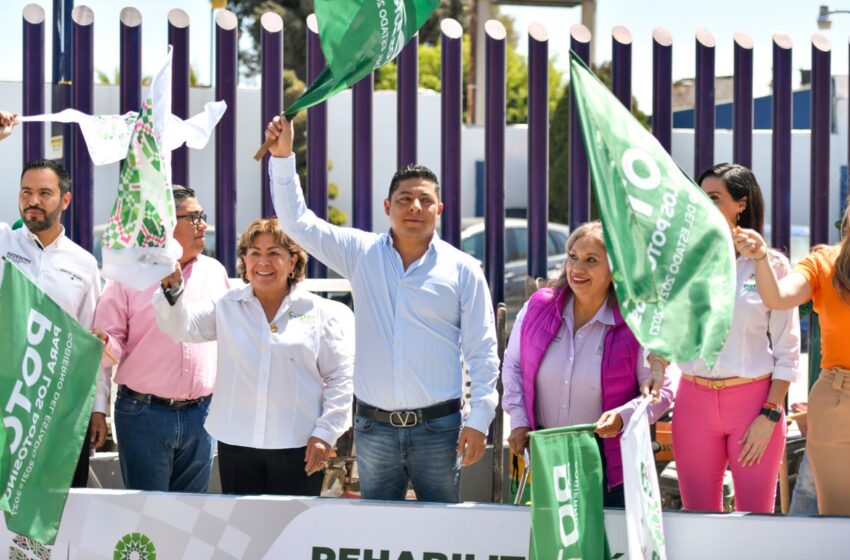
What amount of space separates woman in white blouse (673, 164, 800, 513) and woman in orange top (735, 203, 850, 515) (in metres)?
0.19

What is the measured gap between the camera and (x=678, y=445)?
4430 millimetres

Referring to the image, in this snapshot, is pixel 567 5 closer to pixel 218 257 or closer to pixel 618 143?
pixel 218 257

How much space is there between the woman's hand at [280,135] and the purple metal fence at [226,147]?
244 cm

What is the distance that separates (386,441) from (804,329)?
9.13 m

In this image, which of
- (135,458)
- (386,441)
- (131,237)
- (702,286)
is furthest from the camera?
(135,458)

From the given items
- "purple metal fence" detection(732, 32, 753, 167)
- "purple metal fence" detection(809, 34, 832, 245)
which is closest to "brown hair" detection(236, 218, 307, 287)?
"purple metal fence" detection(732, 32, 753, 167)

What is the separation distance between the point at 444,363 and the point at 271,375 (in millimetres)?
629

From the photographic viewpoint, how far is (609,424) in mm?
3889

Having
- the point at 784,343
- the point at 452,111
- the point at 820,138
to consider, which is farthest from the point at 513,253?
the point at 784,343

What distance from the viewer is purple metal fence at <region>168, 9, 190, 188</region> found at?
21.3 feet

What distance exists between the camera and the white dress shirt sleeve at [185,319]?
4180mm

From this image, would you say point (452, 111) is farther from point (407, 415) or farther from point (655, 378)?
point (655, 378)

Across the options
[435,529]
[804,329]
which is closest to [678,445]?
[435,529]

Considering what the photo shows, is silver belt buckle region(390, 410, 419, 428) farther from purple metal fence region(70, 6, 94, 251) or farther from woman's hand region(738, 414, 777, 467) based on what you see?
purple metal fence region(70, 6, 94, 251)
